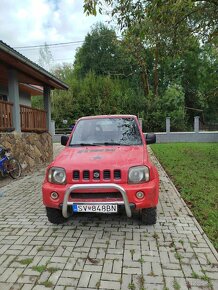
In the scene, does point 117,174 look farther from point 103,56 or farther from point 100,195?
point 103,56

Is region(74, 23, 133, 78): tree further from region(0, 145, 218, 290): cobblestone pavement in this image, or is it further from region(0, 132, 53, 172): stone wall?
region(0, 145, 218, 290): cobblestone pavement

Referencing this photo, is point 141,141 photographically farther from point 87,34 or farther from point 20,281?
point 87,34

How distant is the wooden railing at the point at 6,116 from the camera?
8.61 meters

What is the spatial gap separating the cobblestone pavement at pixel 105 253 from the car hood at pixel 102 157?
1.04 m

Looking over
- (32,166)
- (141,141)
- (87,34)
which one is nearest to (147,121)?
(87,34)

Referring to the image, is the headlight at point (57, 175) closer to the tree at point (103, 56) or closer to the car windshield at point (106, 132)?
the car windshield at point (106, 132)

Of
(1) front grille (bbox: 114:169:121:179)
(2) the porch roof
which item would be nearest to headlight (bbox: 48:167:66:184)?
(1) front grille (bbox: 114:169:121:179)

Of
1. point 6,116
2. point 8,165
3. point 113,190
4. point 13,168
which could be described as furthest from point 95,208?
point 6,116

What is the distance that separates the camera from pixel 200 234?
405 cm

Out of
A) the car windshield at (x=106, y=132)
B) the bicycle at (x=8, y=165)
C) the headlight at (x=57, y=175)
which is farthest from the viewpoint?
the bicycle at (x=8, y=165)

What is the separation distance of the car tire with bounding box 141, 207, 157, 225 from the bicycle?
16.5 feet

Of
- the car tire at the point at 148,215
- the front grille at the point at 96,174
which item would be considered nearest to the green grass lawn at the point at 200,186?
the car tire at the point at 148,215

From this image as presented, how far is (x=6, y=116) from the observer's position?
8.87 metres

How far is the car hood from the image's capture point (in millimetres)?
3973
